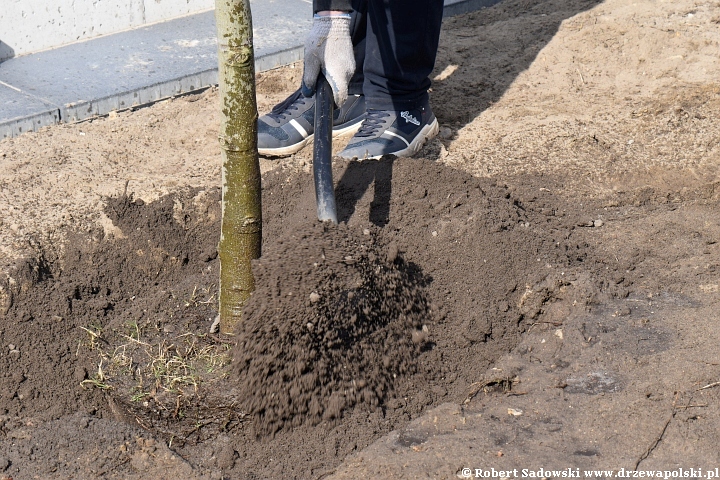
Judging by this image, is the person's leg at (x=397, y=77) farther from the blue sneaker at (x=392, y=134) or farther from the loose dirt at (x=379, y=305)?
the loose dirt at (x=379, y=305)

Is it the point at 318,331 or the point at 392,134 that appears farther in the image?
the point at 392,134

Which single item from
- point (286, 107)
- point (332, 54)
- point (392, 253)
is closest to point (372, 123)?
point (286, 107)

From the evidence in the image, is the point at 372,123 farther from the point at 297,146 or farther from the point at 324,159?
the point at 324,159

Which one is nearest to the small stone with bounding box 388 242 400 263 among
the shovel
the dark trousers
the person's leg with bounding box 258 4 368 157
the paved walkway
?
the shovel

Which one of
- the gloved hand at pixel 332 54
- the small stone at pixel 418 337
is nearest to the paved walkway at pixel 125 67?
the gloved hand at pixel 332 54

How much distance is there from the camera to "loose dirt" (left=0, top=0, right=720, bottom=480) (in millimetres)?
2010

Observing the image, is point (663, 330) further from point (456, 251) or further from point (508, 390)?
point (456, 251)

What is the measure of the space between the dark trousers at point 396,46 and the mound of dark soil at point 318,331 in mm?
1250

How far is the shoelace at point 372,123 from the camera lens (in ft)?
10.8

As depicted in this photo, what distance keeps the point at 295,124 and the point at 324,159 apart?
97cm

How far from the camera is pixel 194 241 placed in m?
2.91

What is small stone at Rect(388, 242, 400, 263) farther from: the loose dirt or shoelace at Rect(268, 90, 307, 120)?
shoelace at Rect(268, 90, 307, 120)

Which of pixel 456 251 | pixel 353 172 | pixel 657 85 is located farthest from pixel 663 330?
pixel 657 85

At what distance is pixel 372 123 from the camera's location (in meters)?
3.34
